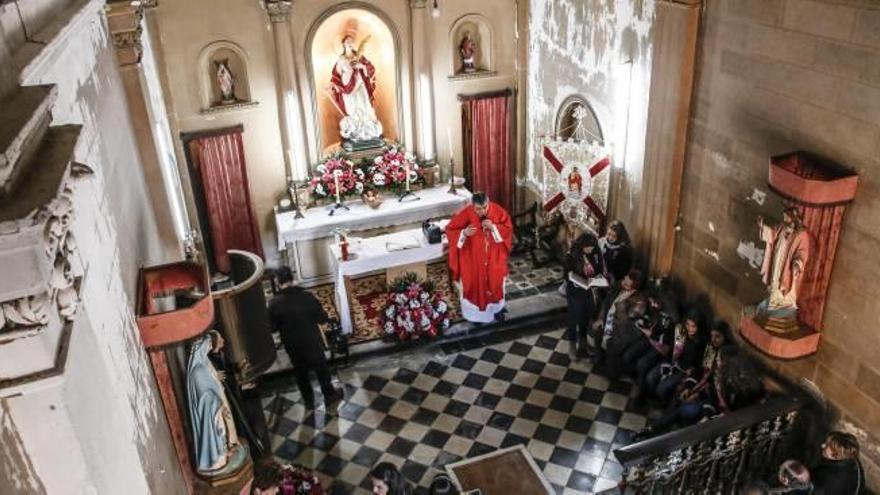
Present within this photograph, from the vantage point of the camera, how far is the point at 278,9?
→ 1012 cm

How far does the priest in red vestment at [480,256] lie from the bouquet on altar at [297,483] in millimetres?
3884

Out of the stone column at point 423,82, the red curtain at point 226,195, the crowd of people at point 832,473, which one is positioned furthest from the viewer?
the stone column at point 423,82

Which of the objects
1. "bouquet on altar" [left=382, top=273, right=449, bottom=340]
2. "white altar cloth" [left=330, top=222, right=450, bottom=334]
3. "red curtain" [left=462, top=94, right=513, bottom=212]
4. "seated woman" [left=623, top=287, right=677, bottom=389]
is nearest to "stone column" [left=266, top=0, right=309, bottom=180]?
"white altar cloth" [left=330, top=222, right=450, bottom=334]

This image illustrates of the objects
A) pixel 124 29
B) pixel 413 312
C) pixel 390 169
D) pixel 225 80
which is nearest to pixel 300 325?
pixel 413 312

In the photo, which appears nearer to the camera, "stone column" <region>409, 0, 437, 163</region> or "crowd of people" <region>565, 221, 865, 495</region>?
"crowd of people" <region>565, 221, 865, 495</region>

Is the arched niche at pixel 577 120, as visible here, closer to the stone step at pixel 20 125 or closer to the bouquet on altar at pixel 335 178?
the bouquet on altar at pixel 335 178

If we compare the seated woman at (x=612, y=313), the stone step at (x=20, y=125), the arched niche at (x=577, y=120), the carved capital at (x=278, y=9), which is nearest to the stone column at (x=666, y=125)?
the seated woman at (x=612, y=313)

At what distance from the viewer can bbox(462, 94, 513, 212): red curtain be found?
1169 cm

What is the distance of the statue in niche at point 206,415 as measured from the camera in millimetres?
4820

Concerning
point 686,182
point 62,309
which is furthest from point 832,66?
point 62,309

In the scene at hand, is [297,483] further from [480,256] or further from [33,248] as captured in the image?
[33,248]

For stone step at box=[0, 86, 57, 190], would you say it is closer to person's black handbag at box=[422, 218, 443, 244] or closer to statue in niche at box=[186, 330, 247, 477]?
statue in niche at box=[186, 330, 247, 477]

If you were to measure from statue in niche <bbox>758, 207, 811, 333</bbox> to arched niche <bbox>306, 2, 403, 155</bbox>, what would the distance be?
660 centimetres

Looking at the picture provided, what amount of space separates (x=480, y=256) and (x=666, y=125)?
284 centimetres
